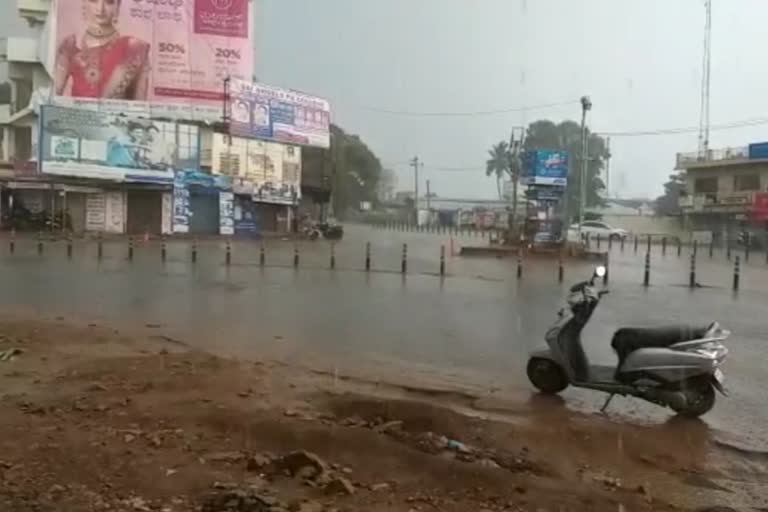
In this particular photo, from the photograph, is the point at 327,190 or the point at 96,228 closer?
the point at 96,228

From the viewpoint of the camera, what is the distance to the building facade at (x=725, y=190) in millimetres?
57844

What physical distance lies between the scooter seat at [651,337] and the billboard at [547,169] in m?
30.0

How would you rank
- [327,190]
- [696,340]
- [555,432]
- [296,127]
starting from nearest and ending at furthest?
[555,432]
[696,340]
[296,127]
[327,190]

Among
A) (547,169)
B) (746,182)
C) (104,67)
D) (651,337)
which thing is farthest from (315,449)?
(746,182)

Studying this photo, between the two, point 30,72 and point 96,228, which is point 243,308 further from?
point 30,72

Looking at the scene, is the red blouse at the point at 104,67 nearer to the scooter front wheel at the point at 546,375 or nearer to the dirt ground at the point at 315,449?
the dirt ground at the point at 315,449

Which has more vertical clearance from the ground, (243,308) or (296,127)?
(296,127)

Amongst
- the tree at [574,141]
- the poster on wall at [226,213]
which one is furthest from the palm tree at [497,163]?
the poster on wall at [226,213]

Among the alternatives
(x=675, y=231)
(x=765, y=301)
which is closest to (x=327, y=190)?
(x=675, y=231)

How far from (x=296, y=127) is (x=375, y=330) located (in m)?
45.4

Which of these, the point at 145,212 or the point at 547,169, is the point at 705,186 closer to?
the point at 547,169

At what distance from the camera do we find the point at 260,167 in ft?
182

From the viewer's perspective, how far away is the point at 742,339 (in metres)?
13.5

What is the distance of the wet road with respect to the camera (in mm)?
9938
